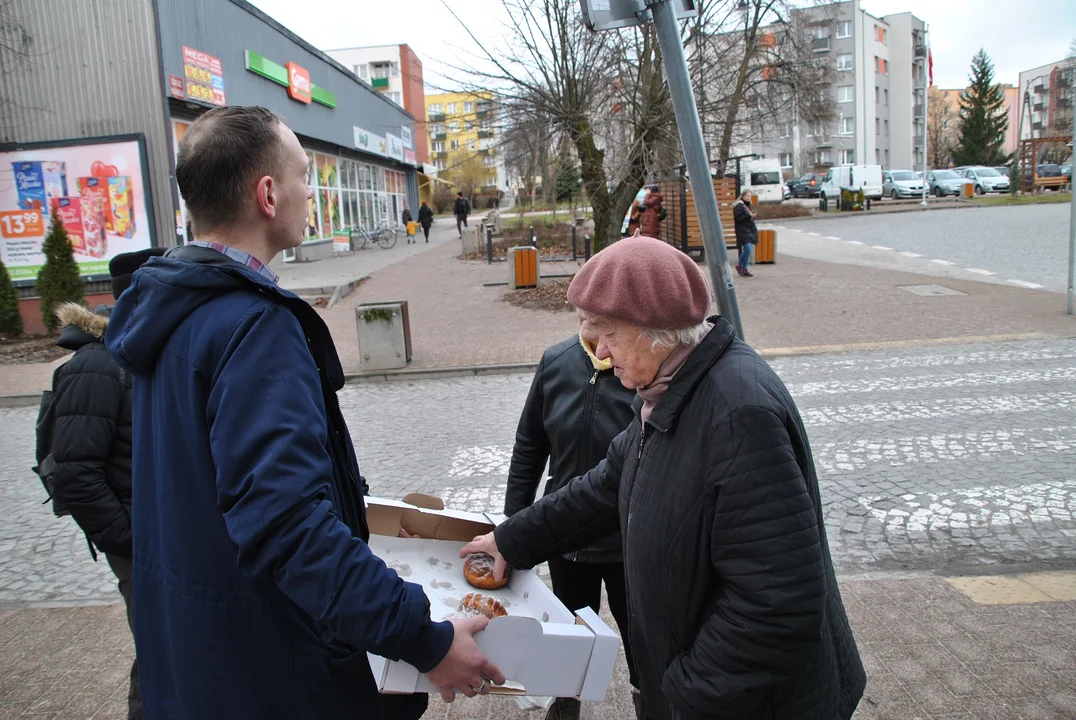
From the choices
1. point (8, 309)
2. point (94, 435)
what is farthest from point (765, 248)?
point (94, 435)

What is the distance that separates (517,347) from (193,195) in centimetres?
992

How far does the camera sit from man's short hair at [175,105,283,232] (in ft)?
5.49

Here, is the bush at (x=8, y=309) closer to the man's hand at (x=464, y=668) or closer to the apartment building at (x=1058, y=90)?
the man's hand at (x=464, y=668)

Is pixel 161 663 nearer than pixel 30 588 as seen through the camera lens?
Yes

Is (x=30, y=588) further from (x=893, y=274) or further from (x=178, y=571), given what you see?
(x=893, y=274)

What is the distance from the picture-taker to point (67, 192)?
1516 centimetres

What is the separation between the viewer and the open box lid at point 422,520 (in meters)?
2.34

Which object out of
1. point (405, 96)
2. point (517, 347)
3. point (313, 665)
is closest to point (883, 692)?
point (313, 665)

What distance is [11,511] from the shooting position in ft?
20.1

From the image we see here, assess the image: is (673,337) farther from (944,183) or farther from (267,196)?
(944,183)

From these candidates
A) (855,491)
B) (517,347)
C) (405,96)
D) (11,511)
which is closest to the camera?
(855,491)

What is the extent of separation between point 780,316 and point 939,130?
77832 mm

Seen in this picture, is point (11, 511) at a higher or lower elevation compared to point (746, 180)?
lower

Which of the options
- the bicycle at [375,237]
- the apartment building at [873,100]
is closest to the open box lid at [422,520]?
the bicycle at [375,237]
